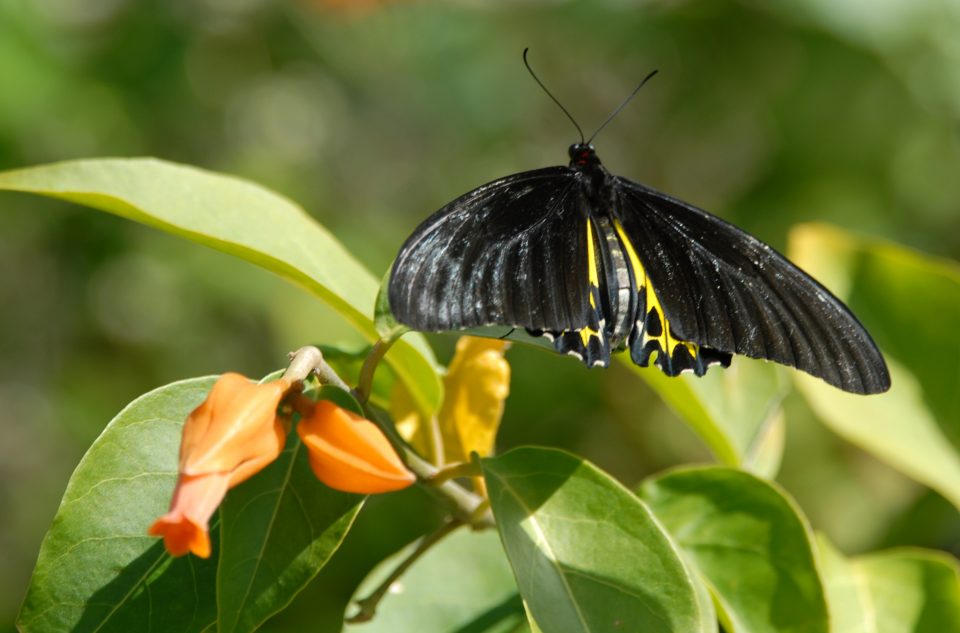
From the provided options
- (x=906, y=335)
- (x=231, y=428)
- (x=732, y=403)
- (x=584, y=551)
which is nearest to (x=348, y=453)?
(x=231, y=428)

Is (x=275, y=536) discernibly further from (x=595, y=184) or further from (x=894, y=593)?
(x=894, y=593)

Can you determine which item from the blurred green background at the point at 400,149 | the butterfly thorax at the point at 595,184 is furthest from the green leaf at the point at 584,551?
the blurred green background at the point at 400,149

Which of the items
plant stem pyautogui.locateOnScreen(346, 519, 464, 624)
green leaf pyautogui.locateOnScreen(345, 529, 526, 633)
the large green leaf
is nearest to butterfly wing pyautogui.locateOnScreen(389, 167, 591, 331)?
the large green leaf

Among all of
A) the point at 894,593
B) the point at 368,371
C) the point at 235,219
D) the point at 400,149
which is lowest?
the point at 894,593

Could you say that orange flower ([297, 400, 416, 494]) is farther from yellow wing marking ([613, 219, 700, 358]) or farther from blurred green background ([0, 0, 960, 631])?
blurred green background ([0, 0, 960, 631])

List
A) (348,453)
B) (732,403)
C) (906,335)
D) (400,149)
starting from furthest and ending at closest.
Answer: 1. (400,149)
2. (906,335)
3. (732,403)
4. (348,453)

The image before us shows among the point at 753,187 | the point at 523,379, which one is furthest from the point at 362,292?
the point at 753,187
